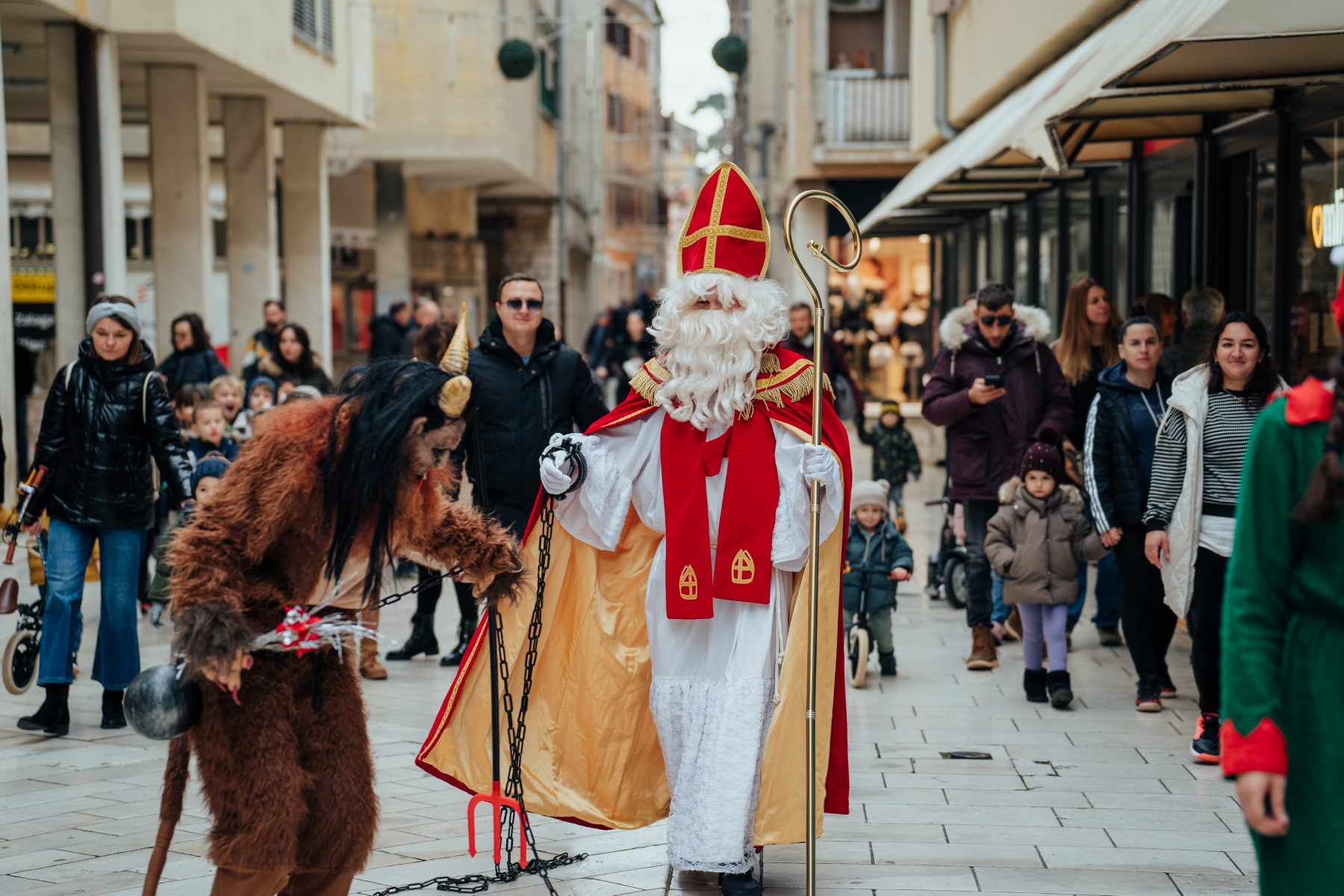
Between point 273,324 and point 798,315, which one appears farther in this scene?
point 273,324

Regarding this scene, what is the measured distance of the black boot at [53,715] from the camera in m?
7.11

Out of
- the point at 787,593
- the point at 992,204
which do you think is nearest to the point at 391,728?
the point at 787,593

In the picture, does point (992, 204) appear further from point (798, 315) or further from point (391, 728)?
point (391, 728)

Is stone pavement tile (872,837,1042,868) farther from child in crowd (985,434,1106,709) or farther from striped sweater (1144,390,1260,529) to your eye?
child in crowd (985,434,1106,709)

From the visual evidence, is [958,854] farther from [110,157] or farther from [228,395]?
[110,157]

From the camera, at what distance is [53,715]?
712 cm

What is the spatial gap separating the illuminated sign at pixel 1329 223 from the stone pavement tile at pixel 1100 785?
2.96 meters

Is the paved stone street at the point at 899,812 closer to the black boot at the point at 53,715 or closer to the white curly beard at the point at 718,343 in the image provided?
the black boot at the point at 53,715

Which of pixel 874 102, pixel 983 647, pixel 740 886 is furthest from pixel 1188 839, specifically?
pixel 874 102

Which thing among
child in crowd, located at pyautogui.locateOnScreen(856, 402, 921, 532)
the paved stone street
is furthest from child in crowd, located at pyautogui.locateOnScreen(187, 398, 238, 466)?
child in crowd, located at pyautogui.locateOnScreen(856, 402, 921, 532)

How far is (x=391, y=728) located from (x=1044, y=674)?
3.16 meters

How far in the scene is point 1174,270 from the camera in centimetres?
1100

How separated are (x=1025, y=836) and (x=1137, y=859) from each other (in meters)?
0.42

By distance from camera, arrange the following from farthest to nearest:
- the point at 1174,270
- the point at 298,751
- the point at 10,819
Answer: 1. the point at 1174,270
2. the point at 10,819
3. the point at 298,751
